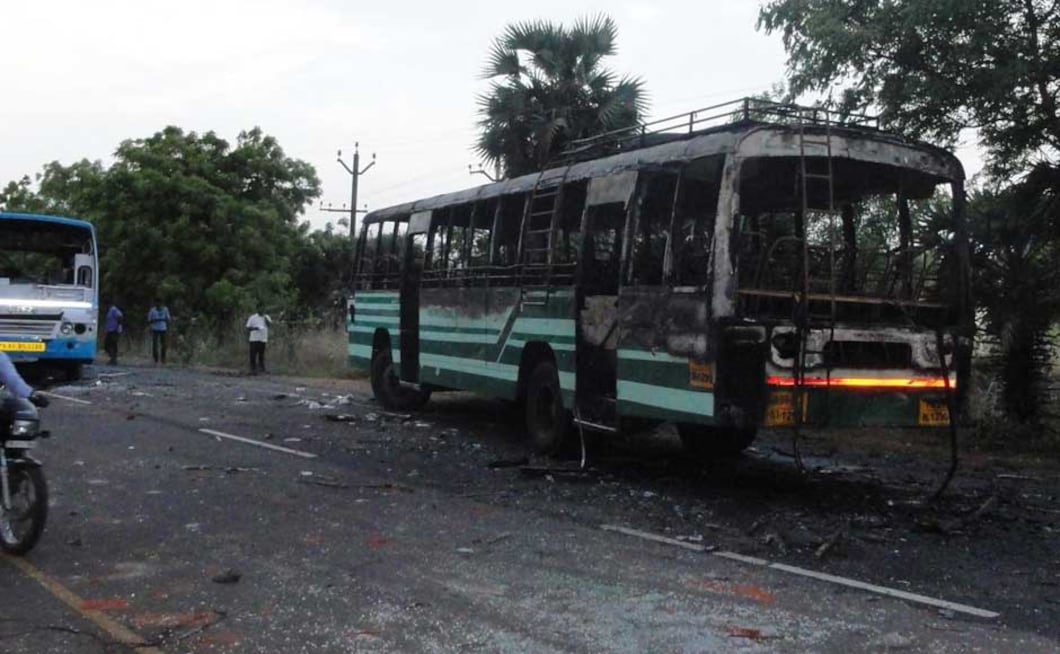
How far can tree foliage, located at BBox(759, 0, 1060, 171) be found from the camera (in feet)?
36.1

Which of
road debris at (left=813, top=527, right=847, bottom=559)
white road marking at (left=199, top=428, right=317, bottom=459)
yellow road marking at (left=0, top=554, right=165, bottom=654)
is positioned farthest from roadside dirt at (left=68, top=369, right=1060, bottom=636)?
yellow road marking at (left=0, top=554, right=165, bottom=654)

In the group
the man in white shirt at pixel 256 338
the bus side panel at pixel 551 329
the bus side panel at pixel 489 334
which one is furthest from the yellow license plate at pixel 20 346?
the bus side panel at pixel 551 329

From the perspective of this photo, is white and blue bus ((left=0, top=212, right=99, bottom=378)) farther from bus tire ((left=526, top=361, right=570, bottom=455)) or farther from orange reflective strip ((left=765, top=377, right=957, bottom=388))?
orange reflective strip ((left=765, top=377, right=957, bottom=388))

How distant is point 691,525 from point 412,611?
2.81m

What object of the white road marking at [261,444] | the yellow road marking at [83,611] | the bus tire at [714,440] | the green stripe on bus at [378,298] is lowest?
the yellow road marking at [83,611]

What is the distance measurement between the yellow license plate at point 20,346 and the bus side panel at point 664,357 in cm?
1188

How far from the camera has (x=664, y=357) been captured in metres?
8.86

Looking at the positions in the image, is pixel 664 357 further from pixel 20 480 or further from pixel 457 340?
pixel 20 480

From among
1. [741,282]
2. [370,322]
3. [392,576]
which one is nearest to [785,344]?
[741,282]

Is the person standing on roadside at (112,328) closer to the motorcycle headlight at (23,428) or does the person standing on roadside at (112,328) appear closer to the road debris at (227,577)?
the motorcycle headlight at (23,428)

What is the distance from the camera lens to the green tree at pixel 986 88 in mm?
11055

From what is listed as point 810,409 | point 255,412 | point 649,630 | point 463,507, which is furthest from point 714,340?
point 255,412

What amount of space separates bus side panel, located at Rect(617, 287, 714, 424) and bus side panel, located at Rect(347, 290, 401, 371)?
5947 mm

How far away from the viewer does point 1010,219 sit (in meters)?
11.6
